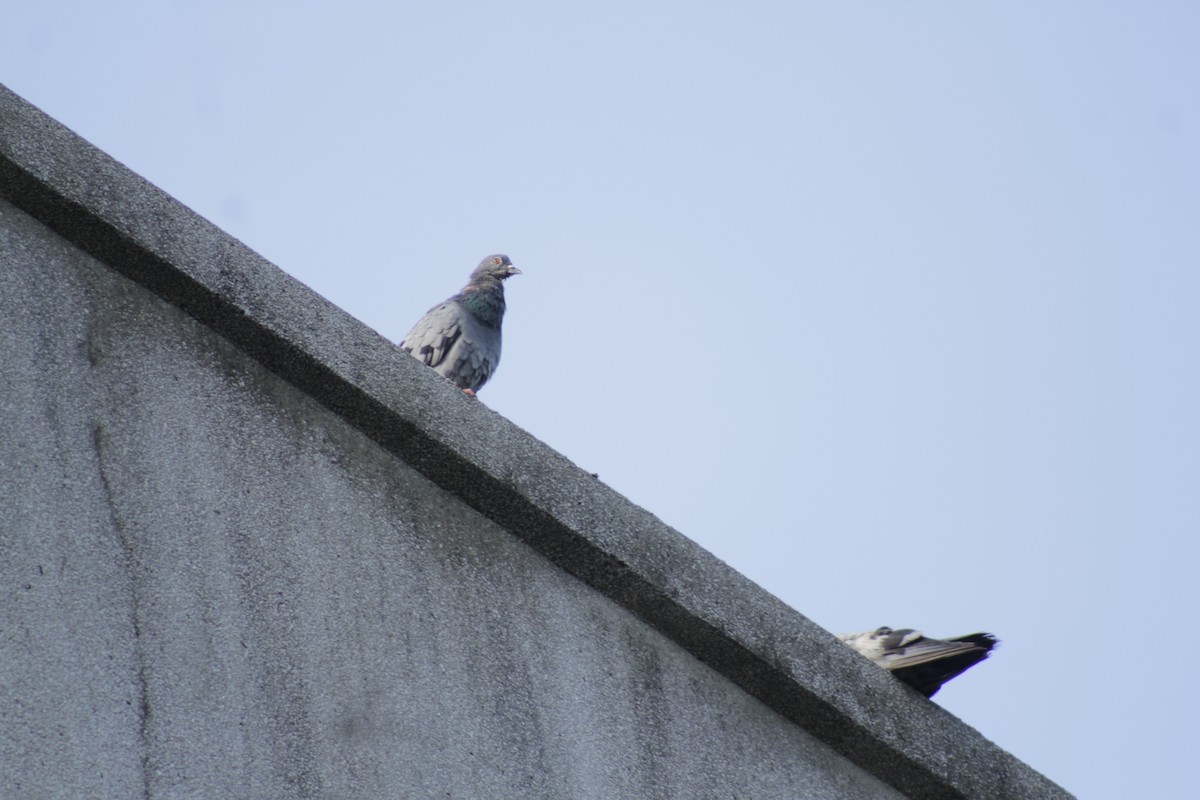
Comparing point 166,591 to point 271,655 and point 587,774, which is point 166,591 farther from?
point 587,774

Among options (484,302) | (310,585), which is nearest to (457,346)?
(484,302)

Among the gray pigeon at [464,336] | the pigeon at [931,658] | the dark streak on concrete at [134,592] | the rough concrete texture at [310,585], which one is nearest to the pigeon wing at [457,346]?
the gray pigeon at [464,336]

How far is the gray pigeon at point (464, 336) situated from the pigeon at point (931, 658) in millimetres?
4591

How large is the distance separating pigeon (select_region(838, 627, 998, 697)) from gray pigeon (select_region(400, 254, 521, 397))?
4.59 m

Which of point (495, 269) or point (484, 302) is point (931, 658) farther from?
point (495, 269)

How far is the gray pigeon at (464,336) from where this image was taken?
31.0 feet

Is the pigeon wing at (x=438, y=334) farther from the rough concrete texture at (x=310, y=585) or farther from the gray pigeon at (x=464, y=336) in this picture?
the rough concrete texture at (x=310, y=585)

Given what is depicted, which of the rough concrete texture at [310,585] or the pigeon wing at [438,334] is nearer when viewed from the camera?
the rough concrete texture at [310,585]

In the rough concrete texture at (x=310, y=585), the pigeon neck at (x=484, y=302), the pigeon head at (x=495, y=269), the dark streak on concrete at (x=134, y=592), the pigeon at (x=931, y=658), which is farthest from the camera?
the pigeon head at (x=495, y=269)

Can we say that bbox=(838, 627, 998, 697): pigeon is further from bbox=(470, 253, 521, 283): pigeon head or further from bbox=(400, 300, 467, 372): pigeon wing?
bbox=(470, 253, 521, 283): pigeon head

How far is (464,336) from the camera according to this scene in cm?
954

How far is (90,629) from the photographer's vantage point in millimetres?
3346

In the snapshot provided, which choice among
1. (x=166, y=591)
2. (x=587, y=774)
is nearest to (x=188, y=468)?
(x=166, y=591)

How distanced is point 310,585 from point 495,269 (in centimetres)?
714
